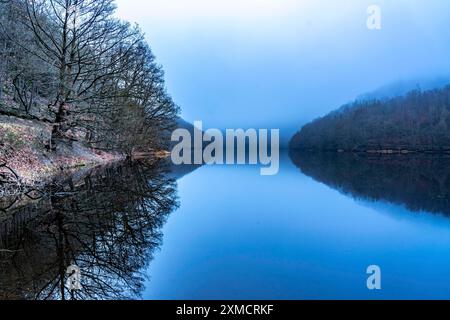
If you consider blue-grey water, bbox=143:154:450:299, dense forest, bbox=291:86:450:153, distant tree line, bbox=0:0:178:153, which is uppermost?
dense forest, bbox=291:86:450:153

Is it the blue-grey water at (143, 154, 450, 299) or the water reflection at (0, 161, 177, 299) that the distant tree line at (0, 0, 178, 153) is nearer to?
the water reflection at (0, 161, 177, 299)

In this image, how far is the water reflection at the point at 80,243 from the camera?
15.9 feet

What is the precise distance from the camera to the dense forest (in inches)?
3964

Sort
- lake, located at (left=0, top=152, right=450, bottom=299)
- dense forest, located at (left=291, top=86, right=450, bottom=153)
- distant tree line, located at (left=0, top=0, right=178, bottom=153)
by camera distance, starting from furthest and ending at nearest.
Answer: dense forest, located at (left=291, top=86, right=450, bottom=153), distant tree line, located at (left=0, top=0, right=178, bottom=153), lake, located at (left=0, top=152, right=450, bottom=299)

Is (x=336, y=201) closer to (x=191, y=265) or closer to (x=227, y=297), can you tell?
(x=191, y=265)

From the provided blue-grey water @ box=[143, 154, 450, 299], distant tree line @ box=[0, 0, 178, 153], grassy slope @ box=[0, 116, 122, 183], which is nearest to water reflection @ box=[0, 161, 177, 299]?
blue-grey water @ box=[143, 154, 450, 299]

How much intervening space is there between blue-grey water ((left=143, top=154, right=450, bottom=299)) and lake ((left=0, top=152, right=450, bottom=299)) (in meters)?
0.02

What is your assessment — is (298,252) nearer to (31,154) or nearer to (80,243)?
(80,243)

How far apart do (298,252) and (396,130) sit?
116m

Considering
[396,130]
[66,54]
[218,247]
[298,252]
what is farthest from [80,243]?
[396,130]

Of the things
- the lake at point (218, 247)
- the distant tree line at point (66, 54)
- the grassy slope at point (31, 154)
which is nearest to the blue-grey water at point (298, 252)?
the lake at point (218, 247)

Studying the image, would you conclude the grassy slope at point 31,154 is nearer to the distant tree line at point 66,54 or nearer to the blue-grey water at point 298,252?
the distant tree line at point 66,54

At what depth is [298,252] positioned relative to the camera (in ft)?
22.7

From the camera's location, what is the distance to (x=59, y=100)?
64.2 feet
